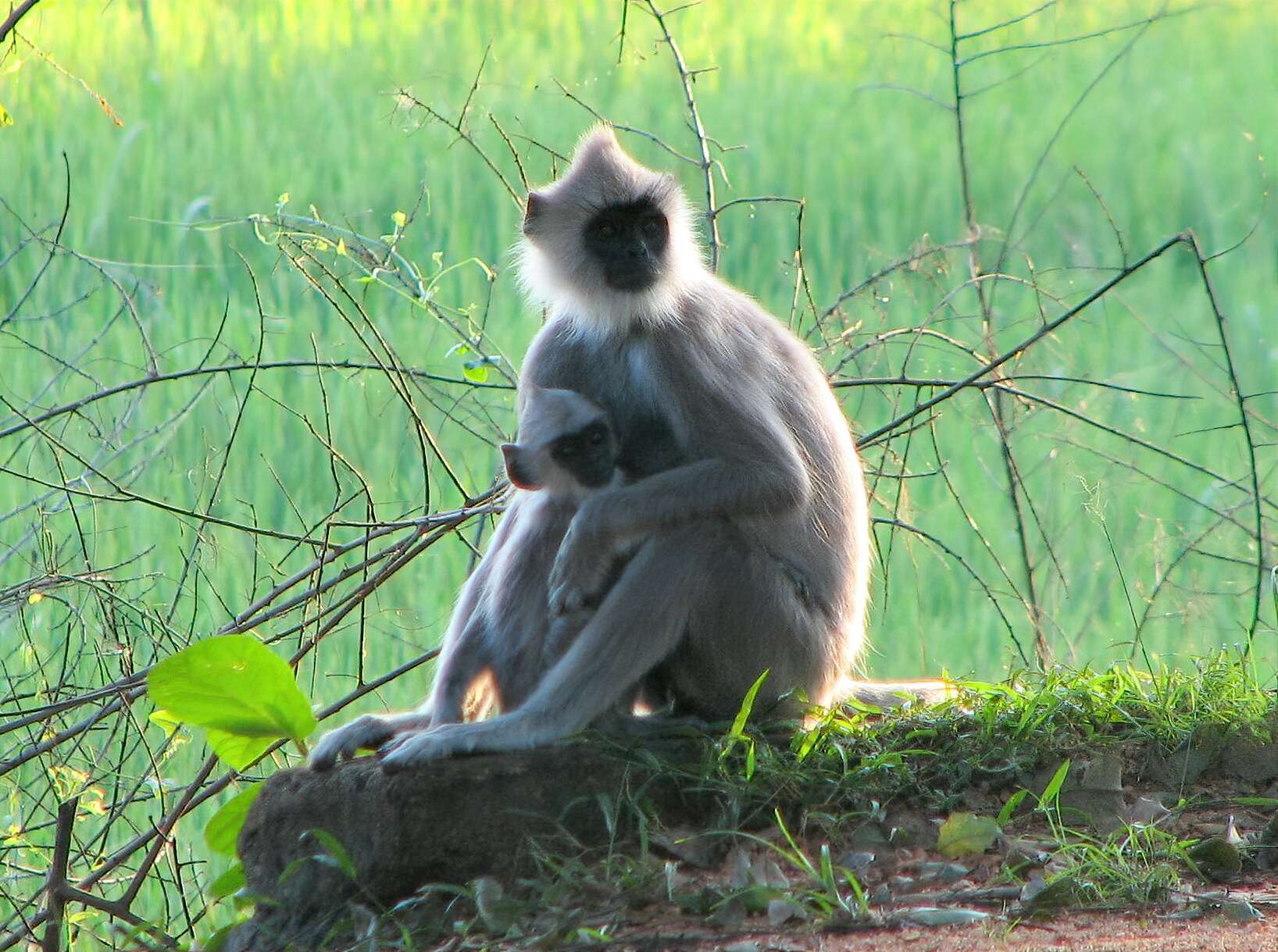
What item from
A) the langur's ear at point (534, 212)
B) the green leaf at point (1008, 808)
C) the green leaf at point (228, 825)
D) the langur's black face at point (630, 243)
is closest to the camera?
the green leaf at point (1008, 808)

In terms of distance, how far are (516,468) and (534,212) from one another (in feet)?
3.23

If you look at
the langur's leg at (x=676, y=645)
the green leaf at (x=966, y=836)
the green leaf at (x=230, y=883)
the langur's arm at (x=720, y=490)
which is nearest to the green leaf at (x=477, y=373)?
the langur's arm at (x=720, y=490)

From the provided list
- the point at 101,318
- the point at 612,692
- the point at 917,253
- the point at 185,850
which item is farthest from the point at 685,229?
the point at 101,318

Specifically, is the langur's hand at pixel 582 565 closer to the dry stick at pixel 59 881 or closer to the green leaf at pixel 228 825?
the green leaf at pixel 228 825

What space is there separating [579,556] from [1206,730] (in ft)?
5.64

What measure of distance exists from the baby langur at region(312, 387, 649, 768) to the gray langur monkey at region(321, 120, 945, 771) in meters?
0.08

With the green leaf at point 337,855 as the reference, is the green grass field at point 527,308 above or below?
above

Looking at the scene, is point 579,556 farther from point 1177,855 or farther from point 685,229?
point 1177,855

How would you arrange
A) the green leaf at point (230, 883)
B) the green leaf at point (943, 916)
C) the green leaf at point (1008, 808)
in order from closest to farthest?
the green leaf at point (943, 916) → the green leaf at point (1008, 808) → the green leaf at point (230, 883)

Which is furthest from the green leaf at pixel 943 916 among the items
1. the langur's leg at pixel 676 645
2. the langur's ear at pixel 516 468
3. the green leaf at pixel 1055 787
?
the langur's ear at pixel 516 468

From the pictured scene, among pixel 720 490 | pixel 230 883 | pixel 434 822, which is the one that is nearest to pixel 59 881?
pixel 230 883

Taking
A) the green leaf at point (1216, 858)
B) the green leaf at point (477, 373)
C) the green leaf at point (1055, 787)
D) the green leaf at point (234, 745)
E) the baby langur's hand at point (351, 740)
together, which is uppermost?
the green leaf at point (477, 373)

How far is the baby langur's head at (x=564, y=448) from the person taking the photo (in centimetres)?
399

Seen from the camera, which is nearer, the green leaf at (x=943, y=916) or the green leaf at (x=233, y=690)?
the green leaf at (x=943, y=916)
